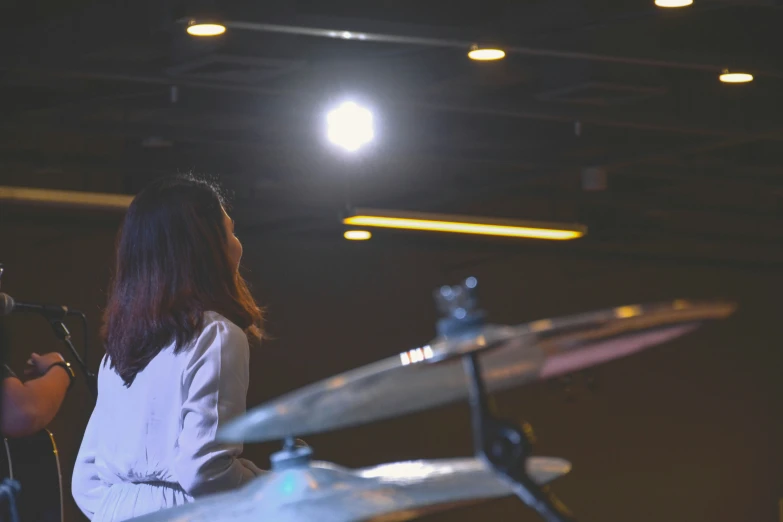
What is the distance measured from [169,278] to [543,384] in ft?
25.0

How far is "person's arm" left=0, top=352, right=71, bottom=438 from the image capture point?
2.69 m

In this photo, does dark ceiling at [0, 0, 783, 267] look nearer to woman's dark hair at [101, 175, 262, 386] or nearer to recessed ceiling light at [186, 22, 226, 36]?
recessed ceiling light at [186, 22, 226, 36]

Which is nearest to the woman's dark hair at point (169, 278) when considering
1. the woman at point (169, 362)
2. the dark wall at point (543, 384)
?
the woman at point (169, 362)

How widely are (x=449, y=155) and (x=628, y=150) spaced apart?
0.78m

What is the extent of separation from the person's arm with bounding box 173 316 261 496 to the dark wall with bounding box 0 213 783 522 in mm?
5392

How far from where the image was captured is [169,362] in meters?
2.12

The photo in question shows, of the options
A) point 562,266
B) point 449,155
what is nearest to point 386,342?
point 562,266

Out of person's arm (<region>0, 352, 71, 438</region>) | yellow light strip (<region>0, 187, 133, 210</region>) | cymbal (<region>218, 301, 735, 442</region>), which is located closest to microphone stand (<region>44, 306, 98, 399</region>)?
person's arm (<region>0, 352, 71, 438</region>)

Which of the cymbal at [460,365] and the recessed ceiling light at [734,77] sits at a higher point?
the recessed ceiling light at [734,77]

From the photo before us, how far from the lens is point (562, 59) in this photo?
443cm

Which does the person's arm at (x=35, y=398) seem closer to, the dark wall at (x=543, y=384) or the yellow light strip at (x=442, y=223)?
the yellow light strip at (x=442, y=223)

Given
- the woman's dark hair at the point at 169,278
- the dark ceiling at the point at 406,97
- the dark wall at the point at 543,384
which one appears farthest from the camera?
the dark wall at the point at 543,384

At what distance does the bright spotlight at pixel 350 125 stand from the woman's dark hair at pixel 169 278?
2162 millimetres

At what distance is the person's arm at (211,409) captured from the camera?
2.04 metres
